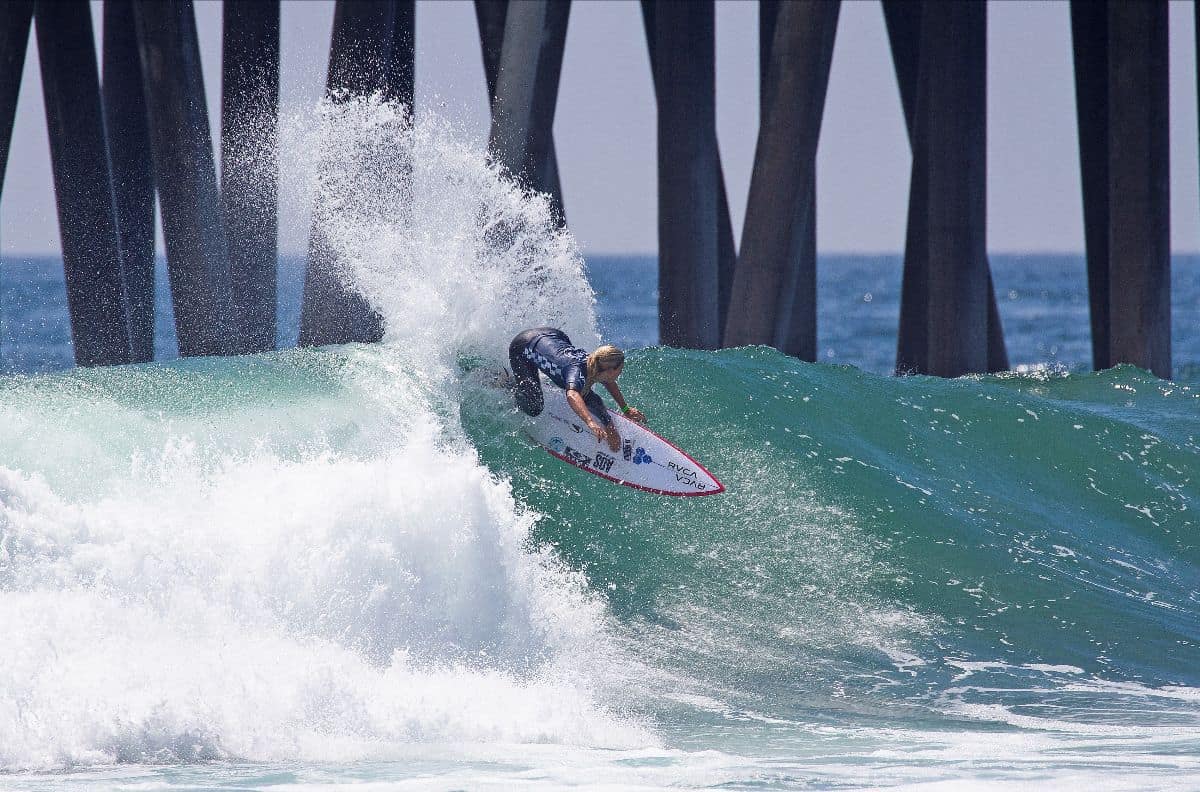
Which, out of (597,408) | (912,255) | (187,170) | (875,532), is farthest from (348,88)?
(912,255)

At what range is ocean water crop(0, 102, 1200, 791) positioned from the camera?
5.59 metres

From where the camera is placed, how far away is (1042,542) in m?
9.04

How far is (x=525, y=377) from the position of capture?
8938mm

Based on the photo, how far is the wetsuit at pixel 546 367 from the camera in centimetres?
841

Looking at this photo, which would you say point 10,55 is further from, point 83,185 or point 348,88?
point 348,88

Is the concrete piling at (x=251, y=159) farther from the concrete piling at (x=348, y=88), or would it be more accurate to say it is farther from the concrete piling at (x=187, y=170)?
Result: the concrete piling at (x=348, y=88)

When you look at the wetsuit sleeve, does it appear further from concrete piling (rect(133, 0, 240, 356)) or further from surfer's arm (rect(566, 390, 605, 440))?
concrete piling (rect(133, 0, 240, 356))

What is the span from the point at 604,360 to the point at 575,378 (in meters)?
0.22

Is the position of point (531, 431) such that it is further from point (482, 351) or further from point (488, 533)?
point (488, 533)

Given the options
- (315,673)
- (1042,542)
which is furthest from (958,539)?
(315,673)

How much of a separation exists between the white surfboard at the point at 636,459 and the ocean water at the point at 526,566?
156 mm

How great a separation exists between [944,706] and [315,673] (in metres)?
2.90

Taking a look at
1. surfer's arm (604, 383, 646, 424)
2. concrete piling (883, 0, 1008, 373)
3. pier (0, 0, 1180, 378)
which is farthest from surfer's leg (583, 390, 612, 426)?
concrete piling (883, 0, 1008, 373)

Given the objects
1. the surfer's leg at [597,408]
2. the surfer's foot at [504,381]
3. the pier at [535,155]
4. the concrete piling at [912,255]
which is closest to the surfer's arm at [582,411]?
the surfer's leg at [597,408]
